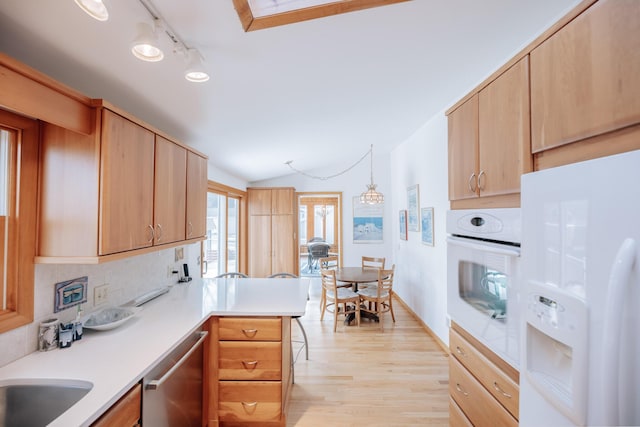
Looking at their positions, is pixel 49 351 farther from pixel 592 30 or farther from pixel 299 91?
pixel 592 30

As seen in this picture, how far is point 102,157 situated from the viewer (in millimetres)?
1360

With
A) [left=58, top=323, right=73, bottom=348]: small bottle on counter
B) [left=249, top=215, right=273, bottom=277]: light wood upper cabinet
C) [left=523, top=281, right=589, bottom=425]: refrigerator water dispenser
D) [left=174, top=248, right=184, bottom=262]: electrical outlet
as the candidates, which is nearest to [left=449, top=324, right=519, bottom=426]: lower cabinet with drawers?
[left=523, top=281, right=589, bottom=425]: refrigerator water dispenser

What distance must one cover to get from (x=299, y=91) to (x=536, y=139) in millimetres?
1555

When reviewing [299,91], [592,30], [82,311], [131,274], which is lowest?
[82,311]

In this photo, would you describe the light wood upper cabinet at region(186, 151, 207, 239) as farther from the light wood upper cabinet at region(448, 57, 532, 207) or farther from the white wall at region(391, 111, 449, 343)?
the white wall at region(391, 111, 449, 343)

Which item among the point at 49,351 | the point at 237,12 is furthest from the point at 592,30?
the point at 49,351

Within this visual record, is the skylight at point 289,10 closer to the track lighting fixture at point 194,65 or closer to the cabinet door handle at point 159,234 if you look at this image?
the track lighting fixture at point 194,65

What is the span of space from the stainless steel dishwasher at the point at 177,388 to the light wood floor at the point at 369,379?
0.81m

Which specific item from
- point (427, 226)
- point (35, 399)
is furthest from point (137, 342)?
point (427, 226)

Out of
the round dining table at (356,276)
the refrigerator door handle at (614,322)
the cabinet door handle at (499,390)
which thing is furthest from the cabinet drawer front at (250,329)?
the round dining table at (356,276)

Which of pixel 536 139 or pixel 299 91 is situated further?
pixel 299 91

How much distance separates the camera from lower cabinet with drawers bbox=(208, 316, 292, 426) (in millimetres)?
1892

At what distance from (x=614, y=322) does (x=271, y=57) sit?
1741 mm

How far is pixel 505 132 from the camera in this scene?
1224mm
